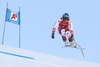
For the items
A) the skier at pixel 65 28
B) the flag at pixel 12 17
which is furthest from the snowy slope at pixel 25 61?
the flag at pixel 12 17

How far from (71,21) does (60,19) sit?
430mm

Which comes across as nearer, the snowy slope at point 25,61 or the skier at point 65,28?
the snowy slope at point 25,61

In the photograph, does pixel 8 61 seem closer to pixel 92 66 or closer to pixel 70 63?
pixel 70 63

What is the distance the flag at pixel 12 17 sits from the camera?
30.6 feet

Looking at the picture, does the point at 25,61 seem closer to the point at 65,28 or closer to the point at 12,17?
the point at 65,28

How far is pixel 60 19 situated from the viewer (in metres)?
7.05

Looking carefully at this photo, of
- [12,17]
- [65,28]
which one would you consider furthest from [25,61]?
[12,17]

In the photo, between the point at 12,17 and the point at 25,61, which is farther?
the point at 12,17

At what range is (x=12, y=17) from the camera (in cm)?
959

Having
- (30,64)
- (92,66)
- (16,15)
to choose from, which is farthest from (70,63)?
(16,15)

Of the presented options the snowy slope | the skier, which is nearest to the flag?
the skier

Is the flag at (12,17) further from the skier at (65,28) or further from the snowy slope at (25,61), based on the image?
the snowy slope at (25,61)

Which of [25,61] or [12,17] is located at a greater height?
[12,17]

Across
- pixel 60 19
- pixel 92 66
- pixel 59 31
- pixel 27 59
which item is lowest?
pixel 92 66
